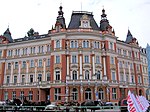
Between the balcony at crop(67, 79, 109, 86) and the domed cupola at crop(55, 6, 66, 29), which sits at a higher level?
the domed cupola at crop(55, 6, 66, 29)

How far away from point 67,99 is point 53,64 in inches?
380

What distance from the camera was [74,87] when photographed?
1953 inches

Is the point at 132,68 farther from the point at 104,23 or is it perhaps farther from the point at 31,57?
the point at 31,57

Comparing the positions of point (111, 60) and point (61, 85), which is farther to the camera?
point (111, 60)

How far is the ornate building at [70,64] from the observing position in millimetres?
50344

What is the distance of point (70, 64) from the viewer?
169ft

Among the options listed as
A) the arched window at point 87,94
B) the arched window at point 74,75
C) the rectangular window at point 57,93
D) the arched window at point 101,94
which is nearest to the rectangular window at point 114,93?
the arched window at point 101,94

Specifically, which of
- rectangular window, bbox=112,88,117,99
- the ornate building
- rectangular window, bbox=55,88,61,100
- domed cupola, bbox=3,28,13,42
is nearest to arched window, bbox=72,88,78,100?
the ornate building

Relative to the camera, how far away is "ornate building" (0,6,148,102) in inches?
1982

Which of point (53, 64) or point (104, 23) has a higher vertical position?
point (104, 23)

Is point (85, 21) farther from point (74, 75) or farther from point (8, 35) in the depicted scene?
point (8, 35)

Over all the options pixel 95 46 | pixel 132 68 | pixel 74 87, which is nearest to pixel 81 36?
pixel 95 46

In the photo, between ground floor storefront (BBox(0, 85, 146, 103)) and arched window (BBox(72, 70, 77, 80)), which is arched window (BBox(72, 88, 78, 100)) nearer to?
ground floor storefront (BBox(0, 85, 146, 103))

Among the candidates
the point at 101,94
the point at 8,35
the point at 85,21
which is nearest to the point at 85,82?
the point at 101,94
